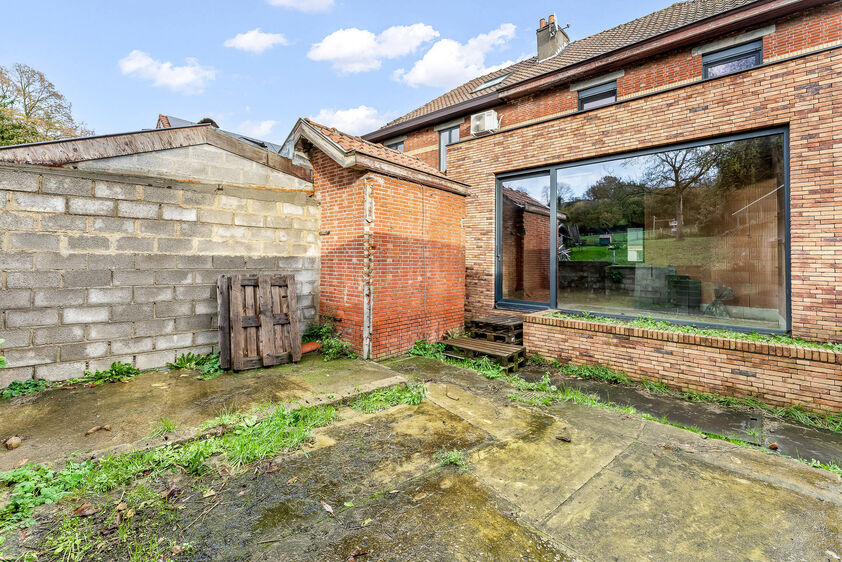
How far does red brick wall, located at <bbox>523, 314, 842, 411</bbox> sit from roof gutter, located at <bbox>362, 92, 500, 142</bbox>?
6857mm

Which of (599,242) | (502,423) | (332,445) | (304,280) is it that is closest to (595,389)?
(502,423)

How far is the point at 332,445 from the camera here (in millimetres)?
3023

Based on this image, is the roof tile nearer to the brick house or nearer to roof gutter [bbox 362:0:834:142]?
roof gutter [bbox 362:0:834:142]

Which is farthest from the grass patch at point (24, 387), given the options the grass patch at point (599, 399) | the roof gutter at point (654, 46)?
the roof gutter at point (654, 46)

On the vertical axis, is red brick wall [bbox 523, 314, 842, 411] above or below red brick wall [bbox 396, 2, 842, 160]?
below

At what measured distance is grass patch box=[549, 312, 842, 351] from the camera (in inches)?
175

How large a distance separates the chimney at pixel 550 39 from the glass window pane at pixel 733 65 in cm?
607

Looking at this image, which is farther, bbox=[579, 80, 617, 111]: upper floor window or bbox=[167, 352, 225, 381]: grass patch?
bbox=[579, 80, 617, 111]: upper floor window

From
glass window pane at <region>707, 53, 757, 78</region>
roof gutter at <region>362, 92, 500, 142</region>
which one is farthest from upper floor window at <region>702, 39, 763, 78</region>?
roof gutter at <region>362, 92, 500, 142</region>

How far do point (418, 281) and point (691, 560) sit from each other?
5000 millimetres

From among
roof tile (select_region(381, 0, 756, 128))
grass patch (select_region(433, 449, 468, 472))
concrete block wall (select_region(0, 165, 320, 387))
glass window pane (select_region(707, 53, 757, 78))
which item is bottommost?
grass patch (select_region(433, 449, 468, 472))

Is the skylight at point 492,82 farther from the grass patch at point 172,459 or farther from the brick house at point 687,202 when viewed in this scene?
the grass patch at point 172,459

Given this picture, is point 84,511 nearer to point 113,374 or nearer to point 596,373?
point 113,374

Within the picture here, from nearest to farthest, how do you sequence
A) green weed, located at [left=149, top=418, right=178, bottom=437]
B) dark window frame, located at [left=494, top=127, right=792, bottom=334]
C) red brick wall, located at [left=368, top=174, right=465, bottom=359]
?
1. green weed, located at [left=149, top=418, right=178, bottom=437]
2. dark window frame, located at [left=494, top=127, right=792, bottom=334]
3. red brick wall, located at [left=368, top=174, right=465, bottom=359]
